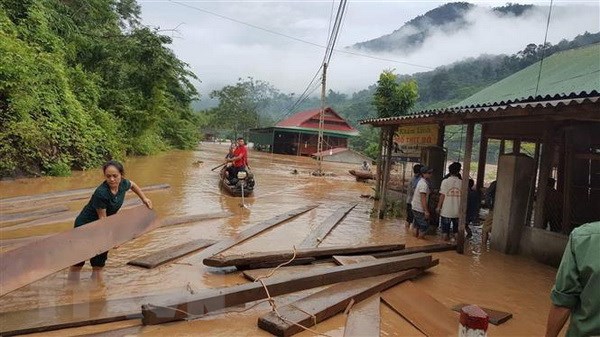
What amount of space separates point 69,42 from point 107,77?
349cm

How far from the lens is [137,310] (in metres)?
4.37

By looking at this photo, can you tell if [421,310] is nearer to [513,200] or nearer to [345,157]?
[513,200]

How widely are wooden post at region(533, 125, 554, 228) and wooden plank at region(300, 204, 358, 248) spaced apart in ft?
14.2

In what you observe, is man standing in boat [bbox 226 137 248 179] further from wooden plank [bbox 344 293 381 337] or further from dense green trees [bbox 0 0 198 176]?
wooden plank [bbox 344 293 381 337]

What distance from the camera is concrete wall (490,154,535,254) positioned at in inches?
329

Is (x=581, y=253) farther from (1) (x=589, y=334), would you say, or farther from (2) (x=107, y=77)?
(2) (x=107, y=77)

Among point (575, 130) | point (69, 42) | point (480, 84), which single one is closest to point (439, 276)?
point (575, 130)

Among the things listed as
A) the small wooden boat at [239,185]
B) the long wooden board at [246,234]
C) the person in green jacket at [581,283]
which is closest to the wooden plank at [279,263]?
the long wooden board at [246,234]

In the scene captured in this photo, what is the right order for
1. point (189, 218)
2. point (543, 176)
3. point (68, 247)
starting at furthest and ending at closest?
point (189, 218) < point (543, 176) < point (68, 247)

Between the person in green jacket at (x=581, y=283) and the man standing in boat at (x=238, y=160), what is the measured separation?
11929 mm

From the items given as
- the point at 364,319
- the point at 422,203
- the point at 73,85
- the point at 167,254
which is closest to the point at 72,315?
the point at 167,254

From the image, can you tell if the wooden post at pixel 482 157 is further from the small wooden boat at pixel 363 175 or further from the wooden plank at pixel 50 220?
the small wooden boat at pixel 363 175

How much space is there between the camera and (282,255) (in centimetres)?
630

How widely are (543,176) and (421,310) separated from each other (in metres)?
4.91
